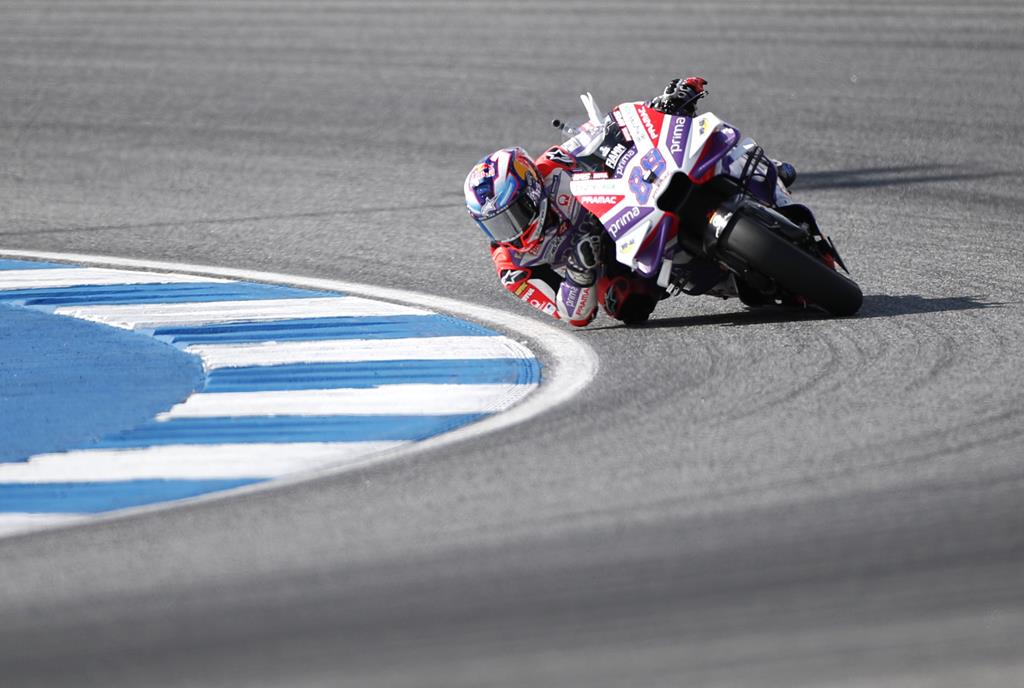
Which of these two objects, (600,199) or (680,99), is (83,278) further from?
(680,99)

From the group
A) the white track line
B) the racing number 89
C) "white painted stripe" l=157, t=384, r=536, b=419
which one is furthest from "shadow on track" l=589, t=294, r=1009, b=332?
"white painted stripe" l=157, t=384, r=536, b=419

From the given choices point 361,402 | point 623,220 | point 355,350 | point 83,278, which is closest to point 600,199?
point 623,220

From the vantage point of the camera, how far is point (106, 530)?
5277mm

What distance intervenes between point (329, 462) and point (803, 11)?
11.9m

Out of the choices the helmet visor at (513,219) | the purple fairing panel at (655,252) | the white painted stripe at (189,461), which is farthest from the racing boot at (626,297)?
the white painted stripe at (189,461)

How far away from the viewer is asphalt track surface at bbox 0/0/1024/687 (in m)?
3.97

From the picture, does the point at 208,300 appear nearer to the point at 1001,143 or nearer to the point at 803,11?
the point at 1001,143

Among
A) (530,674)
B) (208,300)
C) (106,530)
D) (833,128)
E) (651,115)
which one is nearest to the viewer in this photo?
(530,674)

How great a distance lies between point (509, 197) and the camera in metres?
7.67

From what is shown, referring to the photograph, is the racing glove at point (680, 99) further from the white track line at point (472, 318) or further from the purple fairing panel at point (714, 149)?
the white track line at point (472, 318)

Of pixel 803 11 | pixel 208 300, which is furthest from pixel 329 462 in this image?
pixel 803 11

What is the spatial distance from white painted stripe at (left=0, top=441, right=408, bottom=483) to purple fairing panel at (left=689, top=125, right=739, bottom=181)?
7.46 ft

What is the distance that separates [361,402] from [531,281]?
158 cm

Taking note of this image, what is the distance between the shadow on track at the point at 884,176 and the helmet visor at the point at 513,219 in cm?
437
